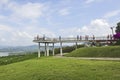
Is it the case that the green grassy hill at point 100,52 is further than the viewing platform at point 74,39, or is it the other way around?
the viewing platform at point 74,39

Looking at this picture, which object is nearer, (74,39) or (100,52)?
(100,52)

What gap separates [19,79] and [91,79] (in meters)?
5.01

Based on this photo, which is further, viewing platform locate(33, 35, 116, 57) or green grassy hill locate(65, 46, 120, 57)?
viewing platform locate(33, 35, 116, 57)

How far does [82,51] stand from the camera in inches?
1574

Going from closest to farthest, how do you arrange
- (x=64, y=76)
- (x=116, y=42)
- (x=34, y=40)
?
1. (x=64, y=76)
2. (x=116, y=42)
3. (x=34, y=40)

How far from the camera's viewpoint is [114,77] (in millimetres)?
15875

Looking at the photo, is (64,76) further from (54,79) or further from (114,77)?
(114,77)

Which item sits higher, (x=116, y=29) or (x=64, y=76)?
(x=116, y=29)

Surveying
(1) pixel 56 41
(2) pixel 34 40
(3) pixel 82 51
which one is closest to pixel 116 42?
(3) pixel 82 51

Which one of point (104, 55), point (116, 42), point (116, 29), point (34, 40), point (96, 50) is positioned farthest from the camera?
point (116, 29)

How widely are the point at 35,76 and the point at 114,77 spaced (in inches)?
218

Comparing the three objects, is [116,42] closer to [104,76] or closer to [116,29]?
[116,29]

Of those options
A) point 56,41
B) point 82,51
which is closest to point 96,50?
point 82,51

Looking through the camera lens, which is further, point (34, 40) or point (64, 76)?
point (34, 40)
